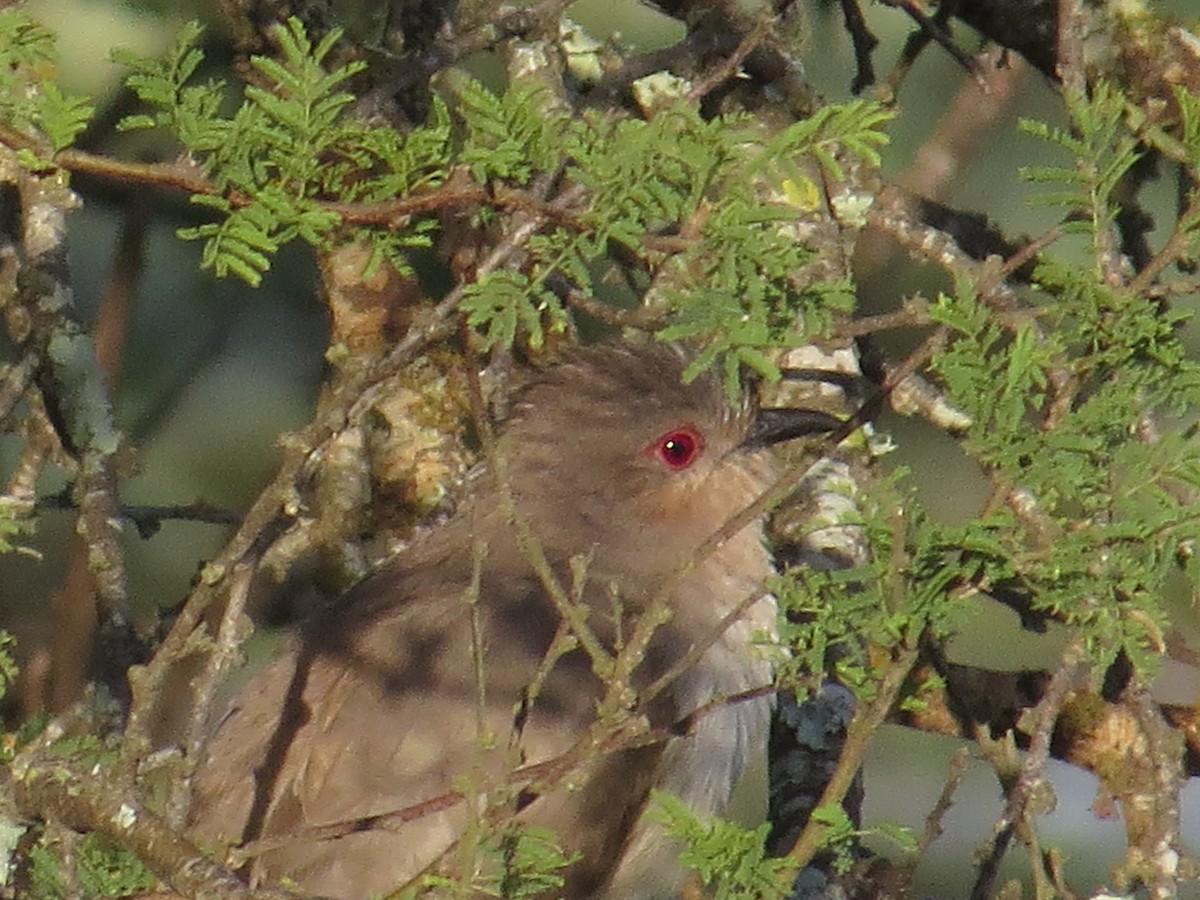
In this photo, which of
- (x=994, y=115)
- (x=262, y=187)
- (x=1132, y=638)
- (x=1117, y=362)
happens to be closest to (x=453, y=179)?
(x=262, y=187)

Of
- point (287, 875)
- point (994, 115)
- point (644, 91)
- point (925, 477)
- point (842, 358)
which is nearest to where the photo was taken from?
point (287, 875)

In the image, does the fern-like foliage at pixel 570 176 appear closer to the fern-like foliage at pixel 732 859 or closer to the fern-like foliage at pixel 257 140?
the fern-like foliage at pixel 257 140

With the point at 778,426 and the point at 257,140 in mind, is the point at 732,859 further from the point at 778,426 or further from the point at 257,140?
the point at 778,426

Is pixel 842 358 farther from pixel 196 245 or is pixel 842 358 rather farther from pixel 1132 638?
pixel 196 245

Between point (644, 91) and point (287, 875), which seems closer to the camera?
point (287, 875)

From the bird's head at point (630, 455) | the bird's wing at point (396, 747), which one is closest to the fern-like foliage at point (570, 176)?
the bird's wing at point (396, 747)

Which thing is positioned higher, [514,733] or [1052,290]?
[1052,290]

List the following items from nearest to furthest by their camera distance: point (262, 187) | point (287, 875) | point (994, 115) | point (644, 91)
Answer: point (262, 187)
point (287, 875)
point (644, 91)
point (994, 115)

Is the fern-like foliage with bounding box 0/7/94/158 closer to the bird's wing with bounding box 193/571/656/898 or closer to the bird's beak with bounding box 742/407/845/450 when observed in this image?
the bird's wing with bounding box 193/571/656/898

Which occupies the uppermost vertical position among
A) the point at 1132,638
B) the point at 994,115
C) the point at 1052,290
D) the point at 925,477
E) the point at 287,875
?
the point at 1052,290
